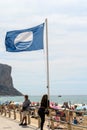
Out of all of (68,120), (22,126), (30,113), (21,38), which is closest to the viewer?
(68,120)

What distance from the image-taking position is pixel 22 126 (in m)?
20.1

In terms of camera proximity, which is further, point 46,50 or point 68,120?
point 46,50

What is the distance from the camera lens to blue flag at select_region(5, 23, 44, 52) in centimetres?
1808

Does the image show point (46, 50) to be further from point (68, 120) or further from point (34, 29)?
point (68, 120)

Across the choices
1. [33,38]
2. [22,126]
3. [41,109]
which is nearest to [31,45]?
[33,38]

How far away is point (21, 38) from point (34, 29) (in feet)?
2.22

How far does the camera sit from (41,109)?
17219 millimetres

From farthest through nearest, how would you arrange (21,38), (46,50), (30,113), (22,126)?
(30,113) < (22,126) < (21,38) < (46,50)

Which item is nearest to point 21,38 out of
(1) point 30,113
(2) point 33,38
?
(2) point 33,38

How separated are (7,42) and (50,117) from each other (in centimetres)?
363

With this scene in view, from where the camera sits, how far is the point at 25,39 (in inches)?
727

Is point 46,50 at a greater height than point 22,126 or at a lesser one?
greater

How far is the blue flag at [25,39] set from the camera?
712 inches

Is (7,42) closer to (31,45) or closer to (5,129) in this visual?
(31,45)
